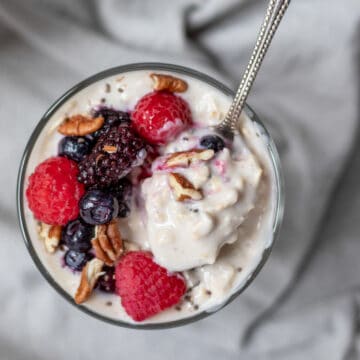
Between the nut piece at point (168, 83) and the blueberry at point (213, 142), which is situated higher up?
the nut piece at point (168, 83)

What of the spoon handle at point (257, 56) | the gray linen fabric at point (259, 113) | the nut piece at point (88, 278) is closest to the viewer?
the spoon handle at point (257, 56)

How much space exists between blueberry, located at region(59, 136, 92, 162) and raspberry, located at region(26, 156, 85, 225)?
12 mm

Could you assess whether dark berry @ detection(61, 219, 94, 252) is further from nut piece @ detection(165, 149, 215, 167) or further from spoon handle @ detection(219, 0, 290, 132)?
spoon handle @ detection(219, 0, 290, 132)

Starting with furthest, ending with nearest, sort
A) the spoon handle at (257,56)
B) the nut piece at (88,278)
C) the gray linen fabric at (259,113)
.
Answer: the gray linen fabric at (259,113), the nut piece at (88,278), the spoon handle at (257,56)

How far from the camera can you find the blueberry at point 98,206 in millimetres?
1008

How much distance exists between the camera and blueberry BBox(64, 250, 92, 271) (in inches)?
43.2

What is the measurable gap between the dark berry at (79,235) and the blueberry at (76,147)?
11 centimetres

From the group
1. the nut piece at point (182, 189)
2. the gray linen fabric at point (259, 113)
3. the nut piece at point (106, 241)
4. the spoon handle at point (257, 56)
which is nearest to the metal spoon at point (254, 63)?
the spoon handle at point (257, 56)

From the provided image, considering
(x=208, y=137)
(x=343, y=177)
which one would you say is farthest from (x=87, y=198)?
(x=343, y=177)

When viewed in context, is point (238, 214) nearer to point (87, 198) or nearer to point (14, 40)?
point (87, 198)

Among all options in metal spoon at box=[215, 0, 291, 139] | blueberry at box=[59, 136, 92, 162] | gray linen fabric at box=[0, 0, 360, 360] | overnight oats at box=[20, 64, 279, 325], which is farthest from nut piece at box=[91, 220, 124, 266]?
gray linen fabric at box=[0, 0, 360, 360]

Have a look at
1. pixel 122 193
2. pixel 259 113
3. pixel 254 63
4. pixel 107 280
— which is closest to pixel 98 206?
pixel 122 193

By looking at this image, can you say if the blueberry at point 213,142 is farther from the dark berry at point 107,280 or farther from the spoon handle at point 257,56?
the dark berry at point 107,280

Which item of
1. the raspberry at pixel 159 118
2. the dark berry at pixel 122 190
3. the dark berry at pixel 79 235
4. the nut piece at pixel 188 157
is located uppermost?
the raspberry at pixel 159 118
